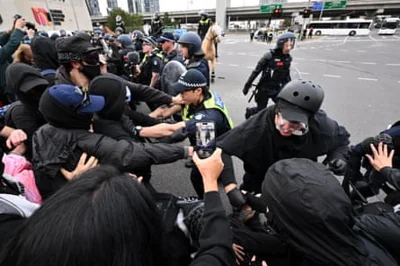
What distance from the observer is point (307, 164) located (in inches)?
39.6

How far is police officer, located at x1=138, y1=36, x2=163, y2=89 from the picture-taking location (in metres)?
4.49

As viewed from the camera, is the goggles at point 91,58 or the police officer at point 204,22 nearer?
the goggles at point 91,58

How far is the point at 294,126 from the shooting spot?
1544 mm

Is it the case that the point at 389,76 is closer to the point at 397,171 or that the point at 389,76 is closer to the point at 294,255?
the point at 397,171

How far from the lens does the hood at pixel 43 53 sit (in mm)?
2814

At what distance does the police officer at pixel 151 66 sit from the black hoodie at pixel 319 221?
3942mm

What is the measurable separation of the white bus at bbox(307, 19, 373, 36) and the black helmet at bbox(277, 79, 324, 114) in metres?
39.2

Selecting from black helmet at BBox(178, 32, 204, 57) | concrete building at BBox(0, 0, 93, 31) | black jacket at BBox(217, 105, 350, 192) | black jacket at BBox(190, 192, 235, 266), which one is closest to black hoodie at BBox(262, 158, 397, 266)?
black jacket at BBox(190, 192, 235, 266)

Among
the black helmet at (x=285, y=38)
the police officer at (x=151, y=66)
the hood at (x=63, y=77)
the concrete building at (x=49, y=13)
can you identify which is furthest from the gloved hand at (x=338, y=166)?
the concrete building at (x=49, y=13)

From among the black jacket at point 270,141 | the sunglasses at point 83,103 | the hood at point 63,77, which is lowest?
the black jacket at point 270,141

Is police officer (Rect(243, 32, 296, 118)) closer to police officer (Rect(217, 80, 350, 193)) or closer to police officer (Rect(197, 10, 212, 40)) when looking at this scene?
police officer (Rect(217, 80, 350, 193))

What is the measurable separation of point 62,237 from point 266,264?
90cm

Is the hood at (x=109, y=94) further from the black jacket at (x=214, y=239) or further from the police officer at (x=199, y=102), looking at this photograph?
the black jacket at (x=214, y=239)

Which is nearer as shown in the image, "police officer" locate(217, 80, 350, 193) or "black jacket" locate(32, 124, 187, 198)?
"black jacket" locate(32, 124, 187, 198)
